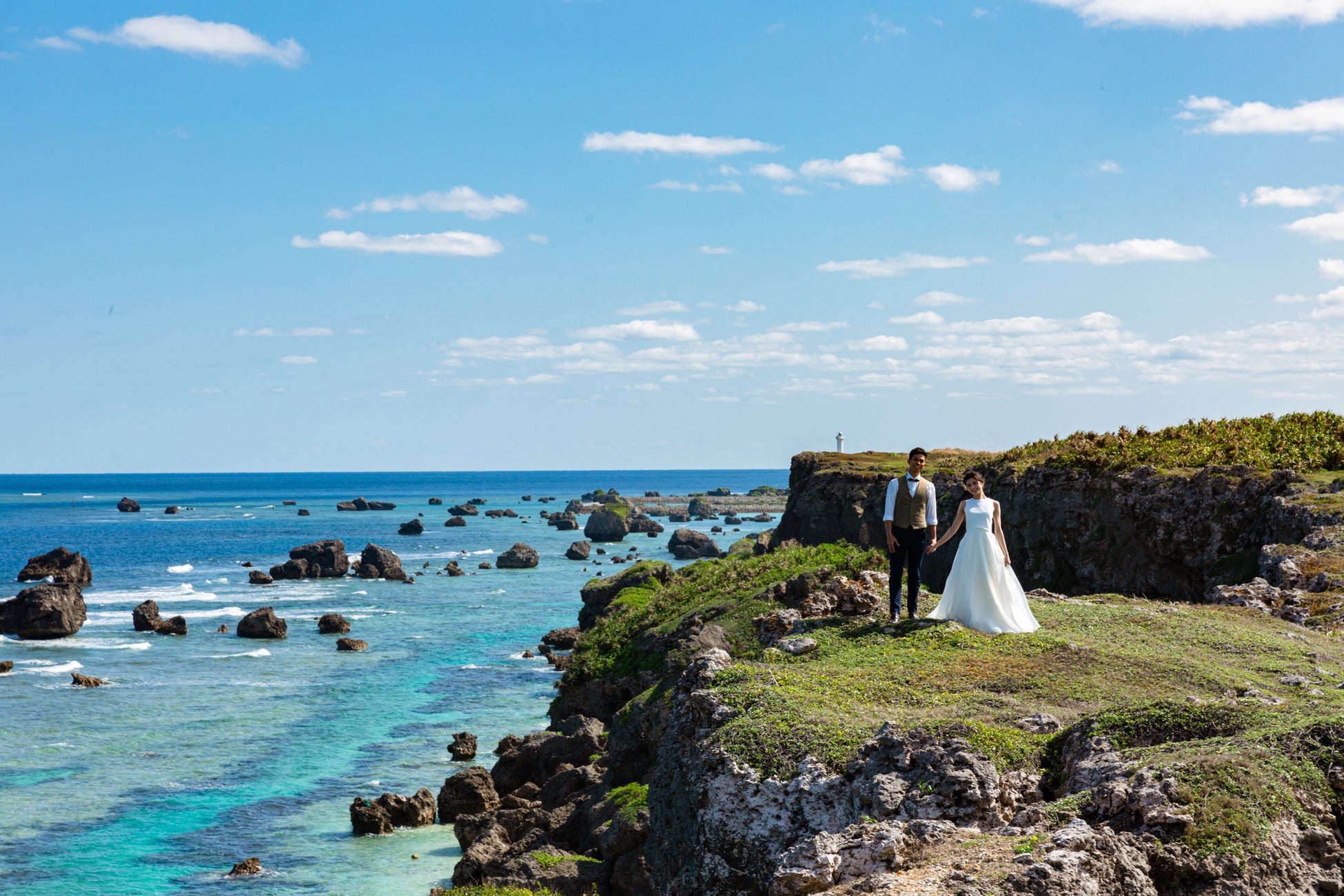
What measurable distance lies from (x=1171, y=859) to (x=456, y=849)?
71.2 feet

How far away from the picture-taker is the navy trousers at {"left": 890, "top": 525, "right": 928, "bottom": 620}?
16.4 m

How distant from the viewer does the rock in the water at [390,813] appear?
28375 millimetres

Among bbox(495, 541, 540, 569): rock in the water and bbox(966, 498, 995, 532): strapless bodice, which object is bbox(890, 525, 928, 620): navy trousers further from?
bbox(495, 541, 540, 569): rock in the water

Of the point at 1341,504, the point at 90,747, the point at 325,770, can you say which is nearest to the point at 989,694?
the point at 1341,504

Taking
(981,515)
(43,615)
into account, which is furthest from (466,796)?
(43,615)

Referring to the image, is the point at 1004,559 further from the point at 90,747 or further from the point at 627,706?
the point at 90,747

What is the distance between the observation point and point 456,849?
2667 cm

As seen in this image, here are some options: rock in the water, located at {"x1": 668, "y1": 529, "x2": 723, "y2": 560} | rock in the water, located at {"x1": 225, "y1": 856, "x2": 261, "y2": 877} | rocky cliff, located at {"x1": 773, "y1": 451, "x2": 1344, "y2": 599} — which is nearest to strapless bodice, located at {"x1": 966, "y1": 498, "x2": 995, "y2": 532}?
rocky cliff, located at {"x1": 773, "y1": 451, "x2": 1344, "y2": 599}

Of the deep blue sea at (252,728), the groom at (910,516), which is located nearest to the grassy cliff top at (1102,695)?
the groom at (910,516)

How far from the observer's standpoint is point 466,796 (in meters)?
28.8

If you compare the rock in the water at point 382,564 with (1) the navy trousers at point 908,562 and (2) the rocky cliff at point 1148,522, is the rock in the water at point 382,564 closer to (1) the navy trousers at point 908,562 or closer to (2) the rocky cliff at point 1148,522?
(2) the rocky cliff at point 1148,522

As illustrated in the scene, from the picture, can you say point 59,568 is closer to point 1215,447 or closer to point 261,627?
point 261,627

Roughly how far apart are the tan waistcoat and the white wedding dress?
2.41 feet

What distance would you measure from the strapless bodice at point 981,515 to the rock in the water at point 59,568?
82870 millimetres
